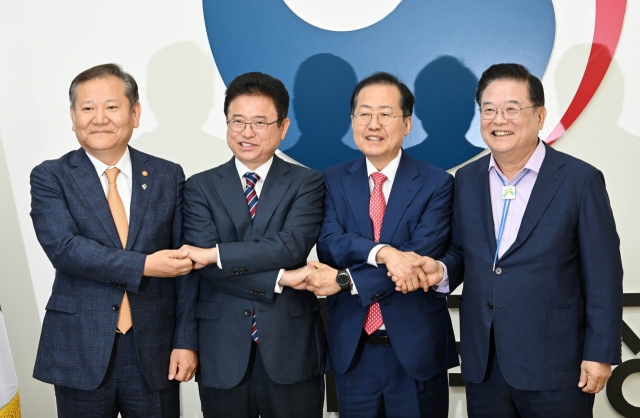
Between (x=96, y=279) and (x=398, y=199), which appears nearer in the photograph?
(x=96, y=279)

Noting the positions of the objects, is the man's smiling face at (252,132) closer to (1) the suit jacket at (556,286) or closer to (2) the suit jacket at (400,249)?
(2) the suit jacket at (400,249)

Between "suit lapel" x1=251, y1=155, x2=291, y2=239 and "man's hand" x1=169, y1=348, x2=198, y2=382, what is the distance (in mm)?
496

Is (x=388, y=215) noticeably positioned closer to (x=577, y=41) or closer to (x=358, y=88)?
(x=358, y=88)

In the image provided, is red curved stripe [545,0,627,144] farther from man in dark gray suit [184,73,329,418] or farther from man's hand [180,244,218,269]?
man's hand [180,244,218,269]

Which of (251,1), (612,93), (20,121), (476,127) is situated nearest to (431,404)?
(476,127)

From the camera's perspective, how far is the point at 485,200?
242cm

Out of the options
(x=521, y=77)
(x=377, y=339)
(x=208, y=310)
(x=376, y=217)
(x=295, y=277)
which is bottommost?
(x=377, y=339)

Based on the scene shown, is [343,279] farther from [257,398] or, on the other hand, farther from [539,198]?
[539,198]

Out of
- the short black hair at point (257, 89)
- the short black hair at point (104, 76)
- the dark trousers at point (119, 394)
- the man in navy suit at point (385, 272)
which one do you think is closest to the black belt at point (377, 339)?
the man in navy suit at point (385, 272)

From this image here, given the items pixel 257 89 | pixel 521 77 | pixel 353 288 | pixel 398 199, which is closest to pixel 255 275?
pixel 353 288

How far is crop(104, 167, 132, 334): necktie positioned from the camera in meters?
2.38

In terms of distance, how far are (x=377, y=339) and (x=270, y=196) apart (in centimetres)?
66

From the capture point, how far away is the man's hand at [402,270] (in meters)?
2.31

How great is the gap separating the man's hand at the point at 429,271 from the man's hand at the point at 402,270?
0.02 meters
